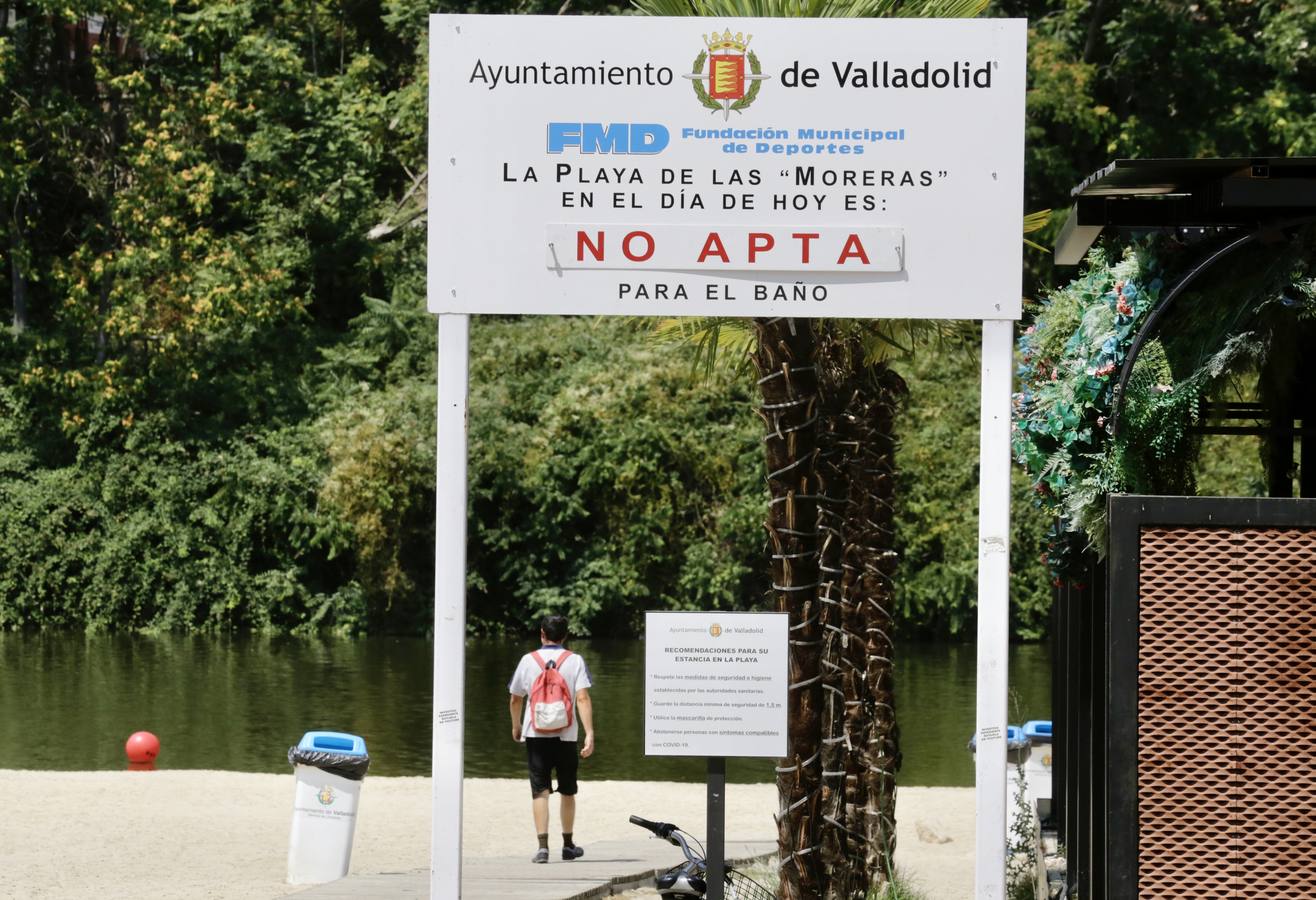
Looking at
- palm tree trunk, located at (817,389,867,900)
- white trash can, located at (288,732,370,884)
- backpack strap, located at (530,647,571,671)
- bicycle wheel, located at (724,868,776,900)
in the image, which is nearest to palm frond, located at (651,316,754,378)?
palm tree trunk, located at (817,389,867,900)

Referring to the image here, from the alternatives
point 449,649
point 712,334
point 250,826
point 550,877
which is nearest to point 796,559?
point 712,334

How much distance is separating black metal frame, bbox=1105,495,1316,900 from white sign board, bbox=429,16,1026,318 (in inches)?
32.4

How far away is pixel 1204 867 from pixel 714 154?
2.41 m

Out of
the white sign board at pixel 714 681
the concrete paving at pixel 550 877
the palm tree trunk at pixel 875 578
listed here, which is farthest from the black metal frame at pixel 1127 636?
the palm tree trunk at pixel 875 578

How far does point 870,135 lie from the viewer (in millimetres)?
5414

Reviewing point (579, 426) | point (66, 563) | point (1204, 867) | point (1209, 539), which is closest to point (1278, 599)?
point (1209, 539)

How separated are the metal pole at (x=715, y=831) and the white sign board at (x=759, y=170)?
155cm

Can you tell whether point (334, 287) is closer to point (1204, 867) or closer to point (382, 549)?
point (382, 549)

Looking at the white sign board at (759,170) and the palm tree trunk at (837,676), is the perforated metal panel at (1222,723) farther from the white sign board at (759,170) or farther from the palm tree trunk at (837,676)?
the palm tree trunk at (837,676)

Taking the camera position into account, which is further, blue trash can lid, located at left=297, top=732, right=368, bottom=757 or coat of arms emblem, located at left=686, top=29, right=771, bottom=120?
blue trash can lid, located at left=297, top=732, right=368, bottom=757

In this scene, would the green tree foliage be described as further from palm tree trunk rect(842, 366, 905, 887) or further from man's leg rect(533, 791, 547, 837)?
palm tree trunk rect(842, 366, 905, 887)

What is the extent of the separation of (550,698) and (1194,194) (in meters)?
5.80

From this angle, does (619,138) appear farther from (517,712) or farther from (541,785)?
(541,785)

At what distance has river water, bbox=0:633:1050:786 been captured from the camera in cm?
1852
